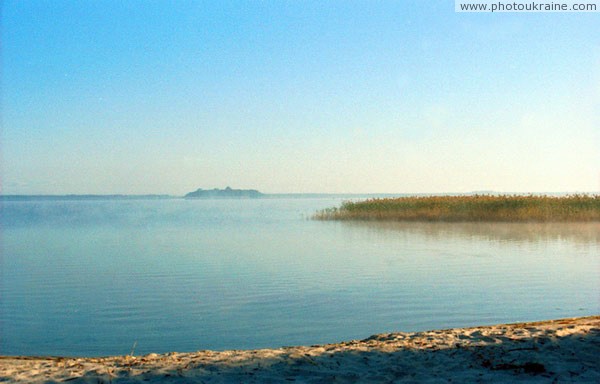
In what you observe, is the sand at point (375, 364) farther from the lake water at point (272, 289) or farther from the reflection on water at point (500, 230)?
the reflection on water at point (500, 230)

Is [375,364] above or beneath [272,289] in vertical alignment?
above

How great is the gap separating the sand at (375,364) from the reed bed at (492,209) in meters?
26.1

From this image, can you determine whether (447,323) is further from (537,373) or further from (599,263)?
(599,263)

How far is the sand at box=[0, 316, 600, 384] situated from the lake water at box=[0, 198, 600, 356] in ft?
6.90

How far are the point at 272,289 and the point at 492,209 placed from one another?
22165 mm

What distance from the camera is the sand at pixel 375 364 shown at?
5527mm

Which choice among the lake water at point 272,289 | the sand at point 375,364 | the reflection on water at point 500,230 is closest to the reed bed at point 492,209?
the reflection on water at point 500,230

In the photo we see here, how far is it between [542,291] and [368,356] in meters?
7.86

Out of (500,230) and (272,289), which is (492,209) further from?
(272,289)

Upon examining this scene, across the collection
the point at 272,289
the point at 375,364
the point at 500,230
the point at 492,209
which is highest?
the point at 492,209

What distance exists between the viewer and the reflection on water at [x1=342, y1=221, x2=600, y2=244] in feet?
78.8

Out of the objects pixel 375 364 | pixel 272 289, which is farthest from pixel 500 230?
pixel 375 364

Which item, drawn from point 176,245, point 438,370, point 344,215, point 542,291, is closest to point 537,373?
point 438,370

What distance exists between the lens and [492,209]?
32.4 m
